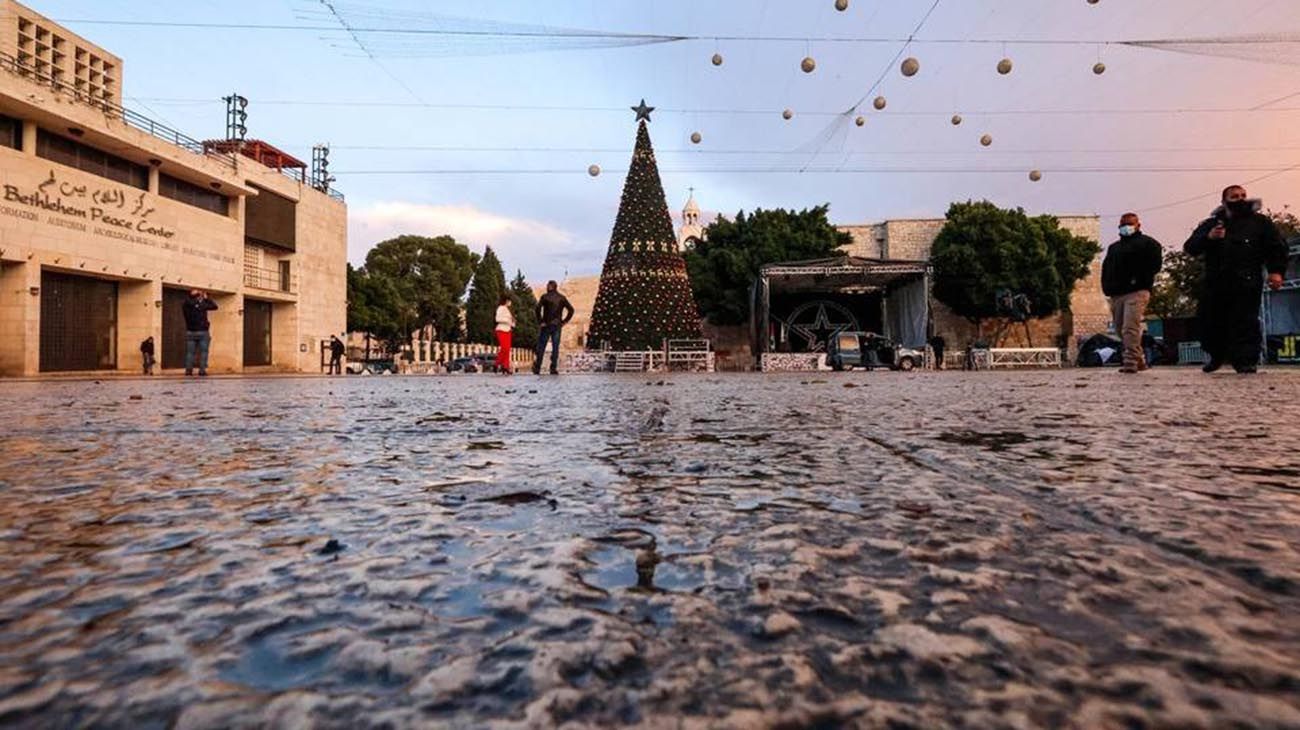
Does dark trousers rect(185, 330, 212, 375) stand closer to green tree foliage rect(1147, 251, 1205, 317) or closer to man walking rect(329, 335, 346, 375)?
man walking rect(329, 335, 346, 375)

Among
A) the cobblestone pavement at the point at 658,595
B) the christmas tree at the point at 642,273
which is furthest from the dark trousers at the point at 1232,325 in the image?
the christmas tree at the point at 642,273

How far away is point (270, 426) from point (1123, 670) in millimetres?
2591

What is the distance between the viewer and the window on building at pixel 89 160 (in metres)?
20.0

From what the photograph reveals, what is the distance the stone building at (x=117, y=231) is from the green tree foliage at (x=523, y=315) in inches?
1235

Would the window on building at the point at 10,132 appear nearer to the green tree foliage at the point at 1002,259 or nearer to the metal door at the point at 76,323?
the metal door at the point at 76,323

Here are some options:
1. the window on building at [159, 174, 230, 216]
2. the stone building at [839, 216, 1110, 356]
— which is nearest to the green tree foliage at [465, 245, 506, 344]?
the stone building at [839, 216, 1110, 356]

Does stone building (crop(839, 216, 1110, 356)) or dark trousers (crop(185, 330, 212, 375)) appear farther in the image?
stone building (crop(839, 216, 1110, 356))

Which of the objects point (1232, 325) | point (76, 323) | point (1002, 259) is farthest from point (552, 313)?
point (1002, 259)

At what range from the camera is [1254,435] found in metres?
1.85

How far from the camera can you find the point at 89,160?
21.5 meters

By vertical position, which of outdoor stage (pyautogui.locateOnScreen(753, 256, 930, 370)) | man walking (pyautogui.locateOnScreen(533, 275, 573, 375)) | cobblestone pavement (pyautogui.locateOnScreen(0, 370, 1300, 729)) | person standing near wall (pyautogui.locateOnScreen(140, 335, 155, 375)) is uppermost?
outdoor stage (pyautogui.locateOnScreen(753, 256, 930, 370))

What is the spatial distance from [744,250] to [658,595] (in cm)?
3573

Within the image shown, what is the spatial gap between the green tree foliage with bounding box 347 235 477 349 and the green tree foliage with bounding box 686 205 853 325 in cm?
1905

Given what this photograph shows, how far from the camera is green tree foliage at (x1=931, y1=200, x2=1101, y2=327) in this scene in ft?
120
